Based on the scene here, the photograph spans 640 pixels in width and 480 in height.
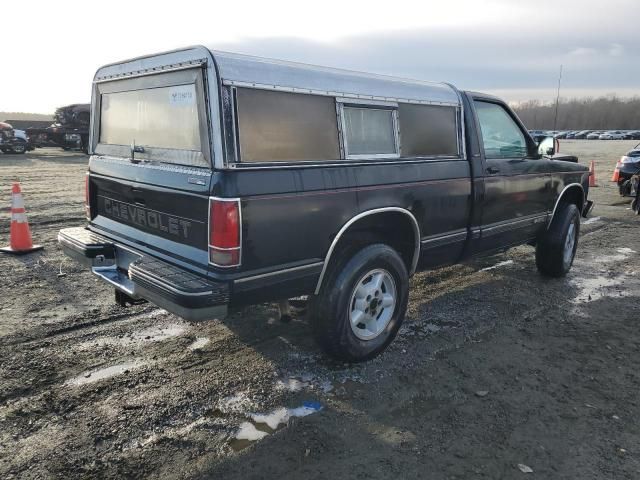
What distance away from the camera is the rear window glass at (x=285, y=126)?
10.1 ft

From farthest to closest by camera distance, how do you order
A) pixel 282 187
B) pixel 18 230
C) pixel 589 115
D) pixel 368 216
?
1. pixel 589 115
2. pixel 18 230
3. pixel 368 216
4. pixel 282 187

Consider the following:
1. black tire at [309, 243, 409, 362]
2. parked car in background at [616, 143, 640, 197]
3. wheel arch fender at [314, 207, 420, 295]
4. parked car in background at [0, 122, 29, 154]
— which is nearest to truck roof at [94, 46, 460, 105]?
wheel arch fender at [314, 207, 420, 295]

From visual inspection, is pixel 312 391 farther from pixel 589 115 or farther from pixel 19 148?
pixel 589 115

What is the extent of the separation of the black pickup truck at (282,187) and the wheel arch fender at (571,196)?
1.43 meters

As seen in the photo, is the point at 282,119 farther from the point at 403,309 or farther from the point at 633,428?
the point at 633,428

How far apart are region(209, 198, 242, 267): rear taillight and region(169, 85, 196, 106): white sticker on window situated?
727 mm

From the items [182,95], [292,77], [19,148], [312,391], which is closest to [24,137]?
[19,148]

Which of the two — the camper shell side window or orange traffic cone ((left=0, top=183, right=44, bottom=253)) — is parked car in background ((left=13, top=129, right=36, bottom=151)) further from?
the camper shell side window

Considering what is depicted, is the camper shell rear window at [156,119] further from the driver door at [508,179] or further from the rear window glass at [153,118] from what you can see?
the driver door at [508,179]

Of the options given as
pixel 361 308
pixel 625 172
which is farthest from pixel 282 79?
pixel 625 172

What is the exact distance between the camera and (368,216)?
12.3ft

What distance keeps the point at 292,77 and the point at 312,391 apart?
6.95 ft

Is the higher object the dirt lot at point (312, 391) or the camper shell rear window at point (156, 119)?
the camper shell rear window at point (156, 119)

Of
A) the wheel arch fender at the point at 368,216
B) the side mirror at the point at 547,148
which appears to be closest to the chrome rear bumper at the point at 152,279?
the wheel arch fender at the point at 368,216
